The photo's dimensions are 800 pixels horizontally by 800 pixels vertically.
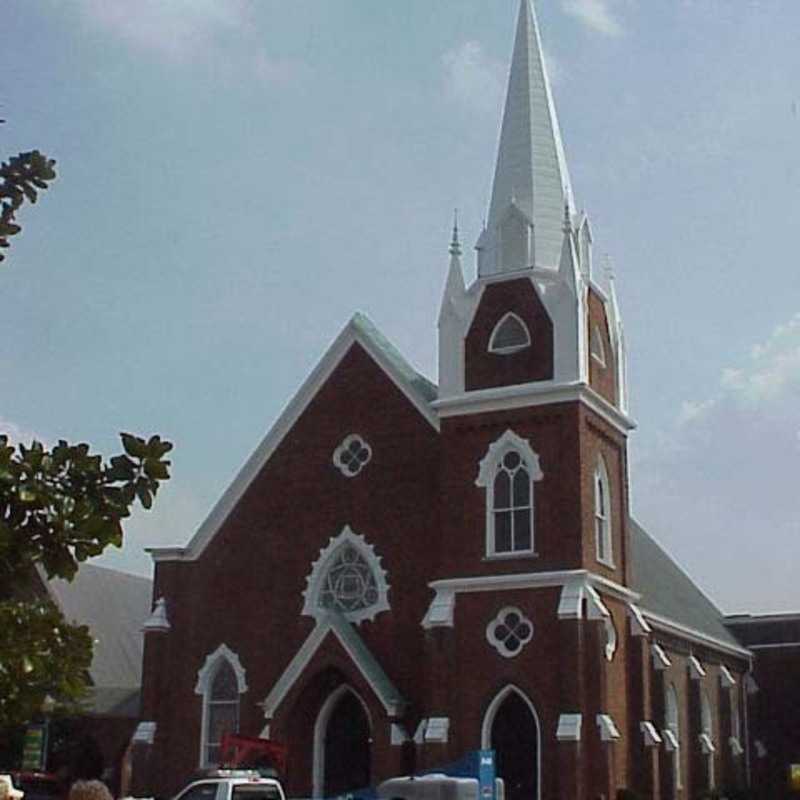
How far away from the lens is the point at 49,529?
16.2 ft

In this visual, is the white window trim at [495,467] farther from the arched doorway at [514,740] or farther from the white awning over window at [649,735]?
the white awning over window at [649,735]

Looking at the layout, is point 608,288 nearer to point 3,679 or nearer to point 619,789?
point 619,789

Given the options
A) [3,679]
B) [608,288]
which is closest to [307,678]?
[608,288]

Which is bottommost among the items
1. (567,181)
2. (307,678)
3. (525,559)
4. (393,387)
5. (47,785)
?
(47,785)

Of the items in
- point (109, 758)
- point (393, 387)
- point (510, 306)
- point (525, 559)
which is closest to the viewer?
point (525, 559)

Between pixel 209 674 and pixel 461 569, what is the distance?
7533 millimetres

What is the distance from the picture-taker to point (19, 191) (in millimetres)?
5281

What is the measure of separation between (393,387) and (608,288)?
19.1ft

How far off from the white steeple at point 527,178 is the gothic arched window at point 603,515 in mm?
4976

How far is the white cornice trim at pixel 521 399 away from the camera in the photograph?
29312 mm

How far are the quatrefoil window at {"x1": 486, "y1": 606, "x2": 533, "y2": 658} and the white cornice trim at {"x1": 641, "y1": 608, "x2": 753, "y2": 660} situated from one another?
17.6ft

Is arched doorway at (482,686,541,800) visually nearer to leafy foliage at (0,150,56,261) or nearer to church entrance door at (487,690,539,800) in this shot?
church entrance door at (487,690,539,800)

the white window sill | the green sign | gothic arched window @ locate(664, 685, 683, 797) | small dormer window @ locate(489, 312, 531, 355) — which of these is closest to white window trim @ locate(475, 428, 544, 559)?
the white window sill

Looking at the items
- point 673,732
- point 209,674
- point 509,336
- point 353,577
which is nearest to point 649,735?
point 673,732
